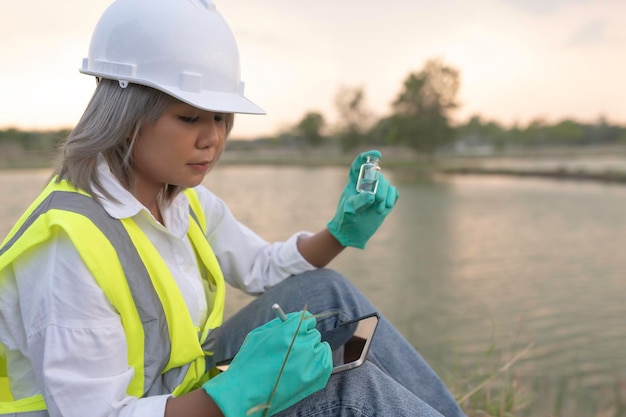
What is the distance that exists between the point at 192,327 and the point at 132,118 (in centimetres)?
40

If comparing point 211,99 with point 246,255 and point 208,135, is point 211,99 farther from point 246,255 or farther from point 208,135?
point 246,255

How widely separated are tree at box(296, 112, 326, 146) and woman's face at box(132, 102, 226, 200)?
1621 inches

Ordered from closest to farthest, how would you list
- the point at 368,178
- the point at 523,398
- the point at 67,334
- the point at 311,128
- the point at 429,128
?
the point at 67,334, the point at 368,178, the point at 523,398, the point at 429,128, the point at 311,128

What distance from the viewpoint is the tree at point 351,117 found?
33500mm

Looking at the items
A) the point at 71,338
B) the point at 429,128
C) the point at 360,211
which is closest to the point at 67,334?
the point at 71,338

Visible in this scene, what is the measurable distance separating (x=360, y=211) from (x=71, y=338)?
82 centimetres

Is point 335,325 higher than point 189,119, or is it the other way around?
point 189,119

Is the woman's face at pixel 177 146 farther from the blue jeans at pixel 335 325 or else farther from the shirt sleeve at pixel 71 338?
the blue jeans at pixel 335 325

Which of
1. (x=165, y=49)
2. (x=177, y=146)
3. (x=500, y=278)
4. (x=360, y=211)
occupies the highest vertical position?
(x=165, y=49)

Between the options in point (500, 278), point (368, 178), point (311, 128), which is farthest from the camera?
point (311, 128)

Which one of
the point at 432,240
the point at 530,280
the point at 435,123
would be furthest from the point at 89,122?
the point at 435,123

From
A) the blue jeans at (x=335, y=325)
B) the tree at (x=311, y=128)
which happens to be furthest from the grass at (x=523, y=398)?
the tree at (x=311, y=128)

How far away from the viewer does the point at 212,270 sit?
51.3 inches

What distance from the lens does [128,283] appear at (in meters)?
0.97
